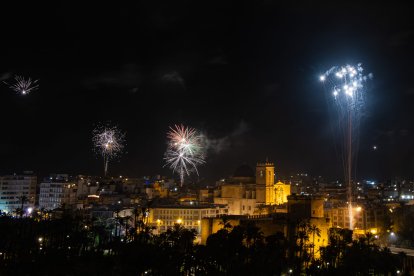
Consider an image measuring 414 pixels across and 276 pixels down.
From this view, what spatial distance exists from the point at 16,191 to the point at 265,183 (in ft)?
246

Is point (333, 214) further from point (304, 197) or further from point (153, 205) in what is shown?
point (153, 205)

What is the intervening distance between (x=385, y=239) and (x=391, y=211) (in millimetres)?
13186

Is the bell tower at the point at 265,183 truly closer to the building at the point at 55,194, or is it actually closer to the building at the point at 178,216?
the building at the point at 178,216

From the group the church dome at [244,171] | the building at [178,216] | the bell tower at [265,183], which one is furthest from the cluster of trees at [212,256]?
the church dome at [244,171]

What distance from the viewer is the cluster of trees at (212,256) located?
44.1 m

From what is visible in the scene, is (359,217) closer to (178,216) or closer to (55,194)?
(178,216)

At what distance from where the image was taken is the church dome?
98.6 metres

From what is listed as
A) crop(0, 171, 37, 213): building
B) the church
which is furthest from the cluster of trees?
crop(0, 171, 37, 213): building

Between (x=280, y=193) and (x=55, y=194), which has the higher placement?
(x=280, y=193)

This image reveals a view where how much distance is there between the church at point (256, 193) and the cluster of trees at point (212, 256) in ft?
87.9

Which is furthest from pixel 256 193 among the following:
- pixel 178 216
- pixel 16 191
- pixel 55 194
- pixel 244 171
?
pixel 16 191

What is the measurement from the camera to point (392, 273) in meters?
47.9

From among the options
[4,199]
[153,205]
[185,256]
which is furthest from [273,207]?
[4,199]

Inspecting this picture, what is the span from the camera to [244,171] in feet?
327
